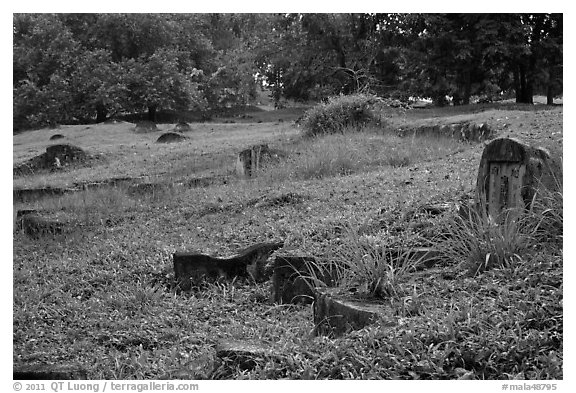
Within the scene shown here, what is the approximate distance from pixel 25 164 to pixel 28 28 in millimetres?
4699

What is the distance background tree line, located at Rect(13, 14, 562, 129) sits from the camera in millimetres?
13195

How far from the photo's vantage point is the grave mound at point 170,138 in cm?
1905

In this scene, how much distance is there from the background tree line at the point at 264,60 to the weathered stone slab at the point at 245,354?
7.49 meters

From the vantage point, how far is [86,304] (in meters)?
6.64

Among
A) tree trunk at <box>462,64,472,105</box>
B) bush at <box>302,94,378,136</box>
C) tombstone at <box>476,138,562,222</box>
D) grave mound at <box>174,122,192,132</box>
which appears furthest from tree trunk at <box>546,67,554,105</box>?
tombstone at <box>476,138,562,222</box>

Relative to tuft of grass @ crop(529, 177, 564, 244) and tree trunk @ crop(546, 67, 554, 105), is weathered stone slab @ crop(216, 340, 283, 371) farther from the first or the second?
tree trunk @ crop(546, 67, 554, 105)

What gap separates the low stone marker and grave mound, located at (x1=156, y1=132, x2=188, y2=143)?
12217 mm

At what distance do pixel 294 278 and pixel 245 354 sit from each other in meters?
1.71

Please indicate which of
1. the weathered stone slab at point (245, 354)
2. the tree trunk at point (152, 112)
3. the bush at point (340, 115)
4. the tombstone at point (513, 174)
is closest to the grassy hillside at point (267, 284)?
the weathered stone slab at point (245, 354)

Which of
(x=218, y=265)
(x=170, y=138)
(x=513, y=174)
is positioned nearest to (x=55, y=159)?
(x=170, y=138)
